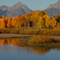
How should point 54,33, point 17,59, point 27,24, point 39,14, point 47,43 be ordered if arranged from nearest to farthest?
point 17,59
point 47,43
point 54,33
point 39,14
point 27,24

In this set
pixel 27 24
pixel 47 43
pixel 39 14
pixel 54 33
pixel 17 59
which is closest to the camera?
pixel 17 59

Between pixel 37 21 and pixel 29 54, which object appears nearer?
pixel 29 54

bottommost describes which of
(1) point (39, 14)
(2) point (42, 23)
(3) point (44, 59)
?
(3) point (44, 59)

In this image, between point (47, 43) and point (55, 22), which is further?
point (55, 22)

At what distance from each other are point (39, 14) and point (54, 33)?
44162 mm

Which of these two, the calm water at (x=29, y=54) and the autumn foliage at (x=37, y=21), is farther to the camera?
the autumn foliage at (x=37, y=21)

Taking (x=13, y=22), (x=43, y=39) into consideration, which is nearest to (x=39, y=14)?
(x=13, y=22)

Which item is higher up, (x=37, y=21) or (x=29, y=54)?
(x=37, y=21)

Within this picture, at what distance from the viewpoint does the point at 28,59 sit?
1827 cm

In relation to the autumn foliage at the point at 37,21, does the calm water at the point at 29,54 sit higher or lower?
lower

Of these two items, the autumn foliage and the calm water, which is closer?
the calm water

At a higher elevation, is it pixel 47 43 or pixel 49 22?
pixel 49 22

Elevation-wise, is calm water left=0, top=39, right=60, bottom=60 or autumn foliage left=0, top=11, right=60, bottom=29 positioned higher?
autumn foliage left=0, top=11, right=60, bottom=29

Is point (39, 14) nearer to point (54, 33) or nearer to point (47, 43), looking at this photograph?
point (54, 33)
